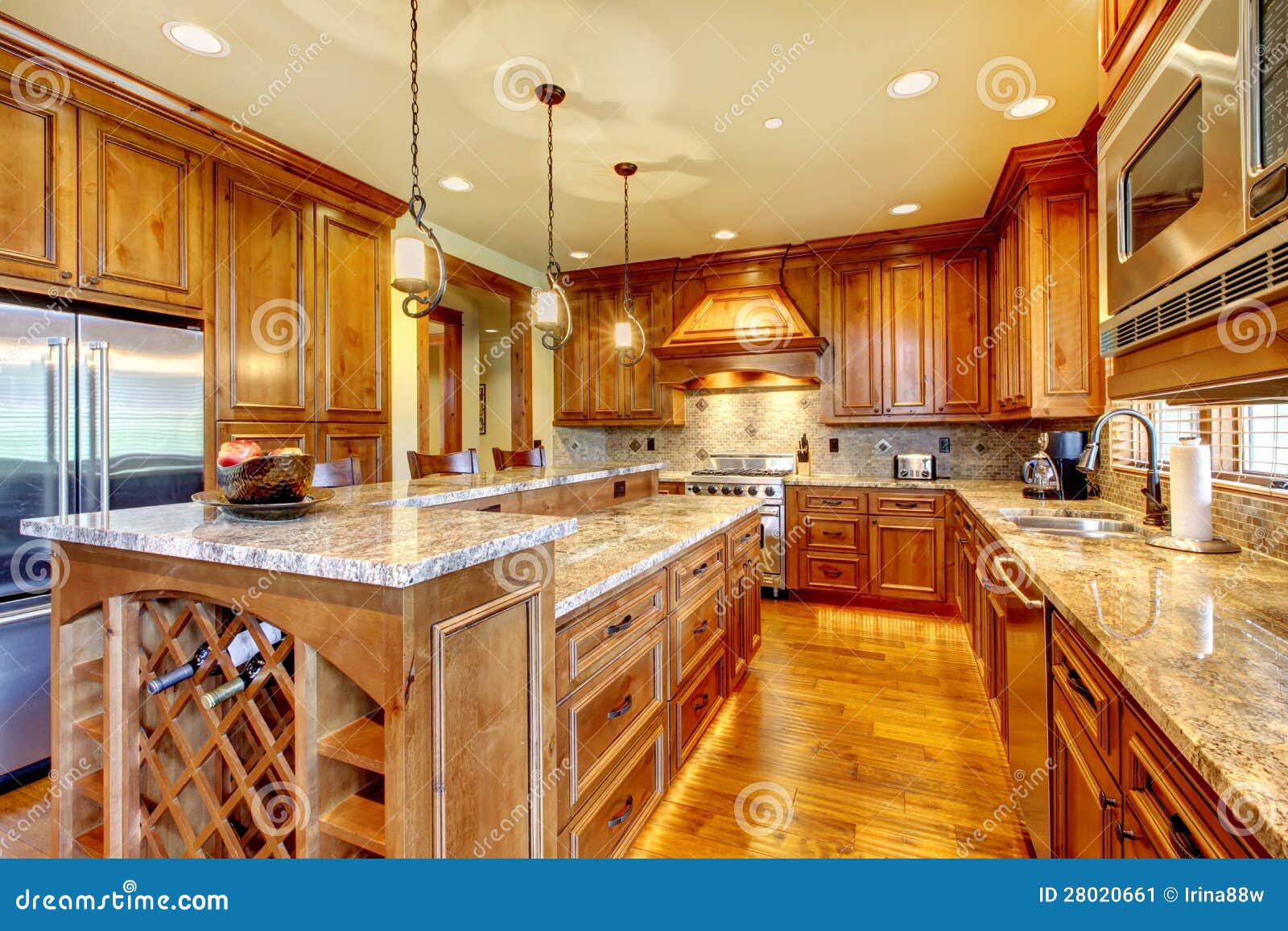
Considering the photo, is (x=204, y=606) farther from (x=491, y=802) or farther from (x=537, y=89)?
(x=537, y=89)

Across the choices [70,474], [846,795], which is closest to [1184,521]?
[846,795]

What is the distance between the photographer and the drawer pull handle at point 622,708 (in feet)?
5.33

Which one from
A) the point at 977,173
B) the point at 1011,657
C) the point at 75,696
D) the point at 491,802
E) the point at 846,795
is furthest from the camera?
the point at 977,173

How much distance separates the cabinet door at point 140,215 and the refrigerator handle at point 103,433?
252mm

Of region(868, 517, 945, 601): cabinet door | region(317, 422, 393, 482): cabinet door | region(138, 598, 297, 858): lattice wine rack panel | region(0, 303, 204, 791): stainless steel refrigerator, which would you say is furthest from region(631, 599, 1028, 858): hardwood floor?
region(317, 422, 393, 482): cabinet door

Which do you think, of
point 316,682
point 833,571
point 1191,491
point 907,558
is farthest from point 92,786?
point 907,558

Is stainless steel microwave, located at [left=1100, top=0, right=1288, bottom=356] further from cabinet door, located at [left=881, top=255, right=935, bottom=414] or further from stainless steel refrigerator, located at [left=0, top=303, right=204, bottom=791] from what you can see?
cabinet door, located at [left=881, top=255, right=935, bottom=414]

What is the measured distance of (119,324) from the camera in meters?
2.43

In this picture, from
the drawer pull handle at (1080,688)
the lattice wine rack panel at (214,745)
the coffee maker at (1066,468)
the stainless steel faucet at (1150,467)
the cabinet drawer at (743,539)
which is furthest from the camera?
the coffee maker at (1066,468)

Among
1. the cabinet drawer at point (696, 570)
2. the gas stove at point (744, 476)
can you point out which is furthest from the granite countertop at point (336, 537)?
the gas stove at point (744, 476)

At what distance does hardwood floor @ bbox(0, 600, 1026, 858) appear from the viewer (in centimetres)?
187

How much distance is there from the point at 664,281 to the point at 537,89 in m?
2.72

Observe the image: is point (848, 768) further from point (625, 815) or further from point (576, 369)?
point (576, 369)

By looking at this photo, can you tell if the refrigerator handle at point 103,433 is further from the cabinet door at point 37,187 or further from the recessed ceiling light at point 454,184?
the recessed ceiling light at point 454,184
